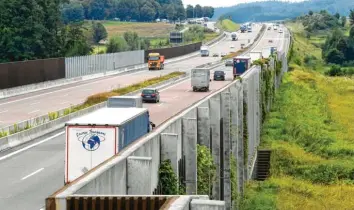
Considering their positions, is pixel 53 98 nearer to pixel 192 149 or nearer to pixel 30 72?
pixel 30 72

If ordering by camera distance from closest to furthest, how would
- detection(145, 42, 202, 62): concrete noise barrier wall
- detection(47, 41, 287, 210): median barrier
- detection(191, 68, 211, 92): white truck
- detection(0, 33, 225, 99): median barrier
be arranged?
detection(47, 41, 287, 210): median barrier → detection(0, 33, 225, 99): median barrier → detection(191, 68, 211, 92): white truck → detection(145, 42, 202, 62): concrete noise barrier wall

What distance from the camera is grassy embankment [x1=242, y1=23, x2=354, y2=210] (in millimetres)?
42188

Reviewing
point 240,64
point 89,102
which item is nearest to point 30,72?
point 89,102

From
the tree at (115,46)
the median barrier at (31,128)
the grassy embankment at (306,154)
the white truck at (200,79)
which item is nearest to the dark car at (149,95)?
the grassy embankment at (306,154)

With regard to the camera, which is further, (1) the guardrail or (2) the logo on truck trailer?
(1) the guardrail

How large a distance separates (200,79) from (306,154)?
960 inches

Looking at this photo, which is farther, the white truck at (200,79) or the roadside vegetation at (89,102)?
the white truck at (200,79)

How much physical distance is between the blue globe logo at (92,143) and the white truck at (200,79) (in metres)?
53.9

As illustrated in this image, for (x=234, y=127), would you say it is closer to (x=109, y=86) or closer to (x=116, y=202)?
(x=116, y=202)

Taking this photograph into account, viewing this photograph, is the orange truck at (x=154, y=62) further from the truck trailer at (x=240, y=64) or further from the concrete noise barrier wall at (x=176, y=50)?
the truck trailer at (x=240, y=64)

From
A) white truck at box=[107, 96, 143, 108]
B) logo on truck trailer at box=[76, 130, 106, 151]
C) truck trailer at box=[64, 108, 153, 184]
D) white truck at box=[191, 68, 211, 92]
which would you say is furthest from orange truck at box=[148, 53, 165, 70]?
logo on truck trailer at box=[76, 130, 106, 151]

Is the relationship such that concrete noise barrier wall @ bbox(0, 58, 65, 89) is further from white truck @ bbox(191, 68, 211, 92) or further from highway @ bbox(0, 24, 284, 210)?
highway @ bbox(0, 24, 284, 210)

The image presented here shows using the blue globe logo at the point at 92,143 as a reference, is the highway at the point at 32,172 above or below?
below

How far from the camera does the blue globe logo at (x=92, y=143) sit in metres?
27.1
